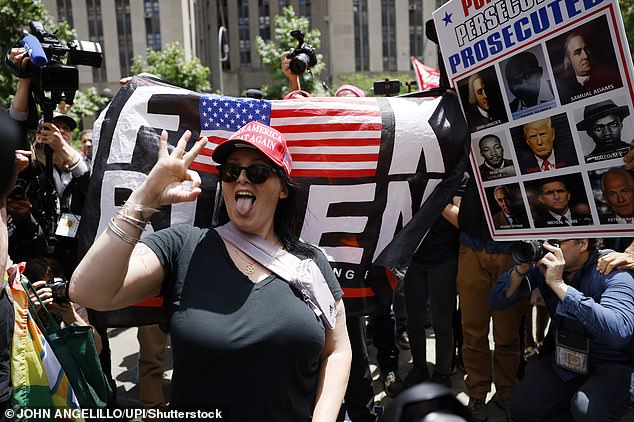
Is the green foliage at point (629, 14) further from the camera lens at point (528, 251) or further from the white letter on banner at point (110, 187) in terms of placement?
the white letter on banner at point (110, 187)

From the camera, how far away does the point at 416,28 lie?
147ft

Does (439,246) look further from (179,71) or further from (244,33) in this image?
(244,33)

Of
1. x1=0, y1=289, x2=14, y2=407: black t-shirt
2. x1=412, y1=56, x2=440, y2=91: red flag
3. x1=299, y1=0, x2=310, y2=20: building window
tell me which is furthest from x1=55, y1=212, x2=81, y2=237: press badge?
x1=299, y1=0, x2=310, y2=20: building window

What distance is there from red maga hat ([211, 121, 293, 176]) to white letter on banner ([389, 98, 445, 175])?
0.95m

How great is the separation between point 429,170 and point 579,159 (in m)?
0.73

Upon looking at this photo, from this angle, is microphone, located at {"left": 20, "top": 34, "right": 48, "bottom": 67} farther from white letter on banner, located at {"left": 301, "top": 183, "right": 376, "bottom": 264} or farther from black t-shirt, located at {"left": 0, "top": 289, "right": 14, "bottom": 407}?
white letter on banner, located at {"left": 301, "top": 183, "right": 376, "bottom": 264}

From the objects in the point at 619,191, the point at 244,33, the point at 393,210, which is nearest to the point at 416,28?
the point at 244,33

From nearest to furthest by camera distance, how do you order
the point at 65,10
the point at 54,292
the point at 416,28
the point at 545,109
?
1. the point at 545,109
2. the point at 54,292
3. the point at 65,10
4. the point at 416,28

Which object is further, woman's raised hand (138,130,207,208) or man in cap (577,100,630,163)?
man in cap (577,100,630,163)

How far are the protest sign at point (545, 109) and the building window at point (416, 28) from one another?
4347 centimetres

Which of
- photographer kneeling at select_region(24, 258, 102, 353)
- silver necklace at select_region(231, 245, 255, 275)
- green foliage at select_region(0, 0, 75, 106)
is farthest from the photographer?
green foliage at select_region(0, 0, 75, 106)

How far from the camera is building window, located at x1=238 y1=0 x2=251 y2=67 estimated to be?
48500 mm

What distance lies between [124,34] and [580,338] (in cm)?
4331

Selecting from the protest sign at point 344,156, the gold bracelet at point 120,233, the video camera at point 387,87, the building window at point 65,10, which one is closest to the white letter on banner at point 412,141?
the protest sign at point 344,156
